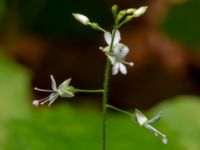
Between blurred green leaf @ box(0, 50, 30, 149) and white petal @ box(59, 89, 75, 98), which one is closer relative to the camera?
white petal @ box(59, 89, 75, 98)

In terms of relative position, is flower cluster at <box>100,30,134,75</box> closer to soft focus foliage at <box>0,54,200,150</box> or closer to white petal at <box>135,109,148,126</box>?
white petal at <box>135,109,148,126</box>

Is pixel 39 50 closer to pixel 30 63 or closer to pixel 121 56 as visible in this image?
pixel 30 63

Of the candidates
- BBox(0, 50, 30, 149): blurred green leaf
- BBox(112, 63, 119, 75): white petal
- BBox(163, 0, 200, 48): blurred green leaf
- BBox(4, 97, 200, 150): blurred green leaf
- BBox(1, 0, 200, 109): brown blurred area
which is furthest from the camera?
BBox(1, 0, 200, 109): brown blurred area

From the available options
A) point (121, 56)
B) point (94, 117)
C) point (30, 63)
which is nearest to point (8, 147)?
point (94, 117)

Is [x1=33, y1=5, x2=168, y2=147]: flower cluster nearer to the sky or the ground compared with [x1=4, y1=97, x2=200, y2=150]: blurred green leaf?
nearer to the ground

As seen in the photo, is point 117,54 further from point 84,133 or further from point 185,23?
point 185,23

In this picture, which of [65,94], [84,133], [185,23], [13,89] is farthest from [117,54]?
[185,23]

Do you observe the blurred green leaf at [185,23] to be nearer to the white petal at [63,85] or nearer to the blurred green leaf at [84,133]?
the blurred green leaf at [84,133]

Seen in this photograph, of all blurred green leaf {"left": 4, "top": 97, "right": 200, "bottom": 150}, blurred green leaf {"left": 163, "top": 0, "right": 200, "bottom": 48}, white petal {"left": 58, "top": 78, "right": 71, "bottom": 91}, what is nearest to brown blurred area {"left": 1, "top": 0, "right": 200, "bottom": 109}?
blurred green leaf {"left": 163, "top": 0, "right": 200, "bottom": 48}

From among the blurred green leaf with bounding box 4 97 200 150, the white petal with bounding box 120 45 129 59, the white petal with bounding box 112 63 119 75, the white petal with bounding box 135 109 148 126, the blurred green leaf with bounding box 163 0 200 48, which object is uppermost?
the blurred green leaf with bounding box 163 0 200 48
